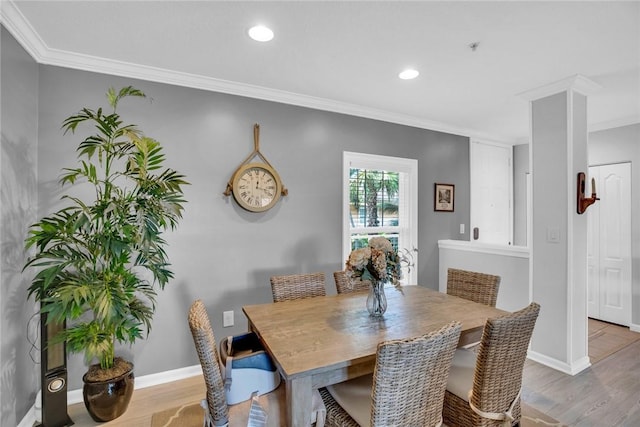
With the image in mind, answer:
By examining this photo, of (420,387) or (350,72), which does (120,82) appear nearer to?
(350,72)

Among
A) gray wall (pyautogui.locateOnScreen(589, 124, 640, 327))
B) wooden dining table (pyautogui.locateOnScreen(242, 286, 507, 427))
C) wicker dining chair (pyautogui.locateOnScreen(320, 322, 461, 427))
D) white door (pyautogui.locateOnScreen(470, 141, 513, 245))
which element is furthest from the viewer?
white door (pyautogui.locateOnScreen(470, 141, 513, 245))

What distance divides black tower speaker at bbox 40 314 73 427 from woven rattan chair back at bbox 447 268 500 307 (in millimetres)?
2833

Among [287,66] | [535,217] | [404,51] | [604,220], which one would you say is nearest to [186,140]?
[287,66]

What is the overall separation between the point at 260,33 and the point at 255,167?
114 centimetres

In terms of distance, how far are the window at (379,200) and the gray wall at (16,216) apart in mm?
2554

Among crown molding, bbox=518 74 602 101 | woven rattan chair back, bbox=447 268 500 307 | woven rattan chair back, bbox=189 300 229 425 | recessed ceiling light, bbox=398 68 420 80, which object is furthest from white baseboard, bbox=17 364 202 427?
crown molding, bbox=518 74 602 101

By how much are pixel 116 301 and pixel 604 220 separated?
17.5ft

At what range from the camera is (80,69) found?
7.45 ft

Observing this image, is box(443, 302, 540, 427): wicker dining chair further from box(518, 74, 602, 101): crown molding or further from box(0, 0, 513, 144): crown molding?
box(0, 0, 513, 144): crown molding

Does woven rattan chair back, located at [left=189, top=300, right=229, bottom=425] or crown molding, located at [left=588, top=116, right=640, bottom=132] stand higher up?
crown molding, located at [left=588, top=116, right=640, bottom=132]

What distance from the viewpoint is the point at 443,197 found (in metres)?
4.04

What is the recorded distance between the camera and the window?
3.39 meters

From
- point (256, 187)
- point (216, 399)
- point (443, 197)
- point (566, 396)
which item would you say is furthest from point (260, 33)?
point (566, 396)

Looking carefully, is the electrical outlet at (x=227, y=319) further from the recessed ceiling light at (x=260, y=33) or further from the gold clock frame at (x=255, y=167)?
the recessed ceiling light at (x=260, y=33)
